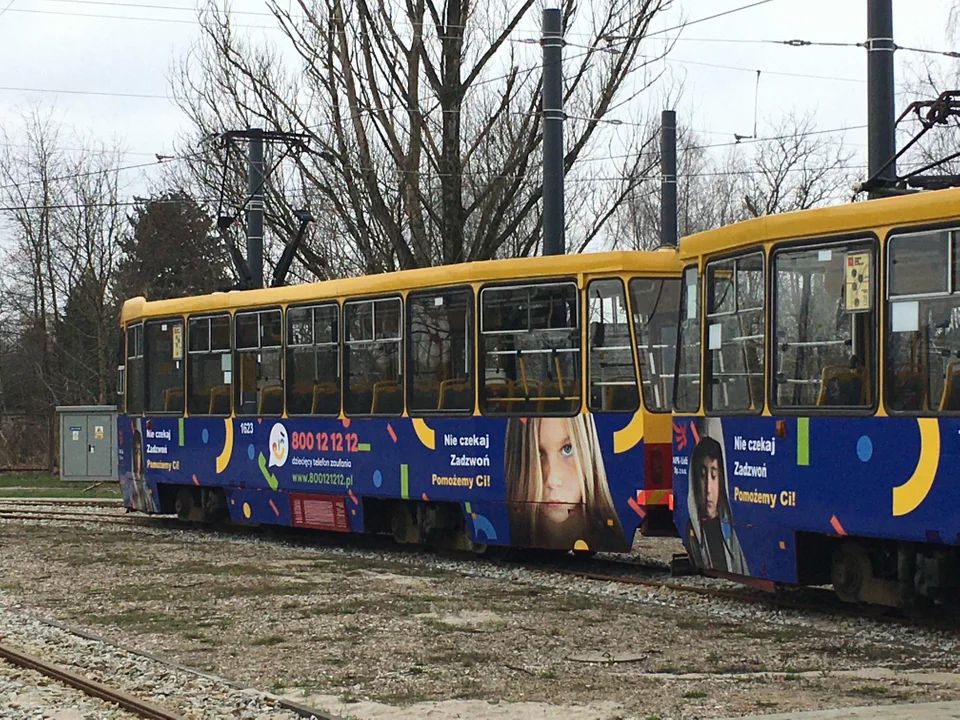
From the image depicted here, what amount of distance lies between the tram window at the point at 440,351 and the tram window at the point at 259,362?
274 centimetres

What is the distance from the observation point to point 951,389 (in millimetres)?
10102

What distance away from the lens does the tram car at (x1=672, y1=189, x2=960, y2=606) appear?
10.3 m

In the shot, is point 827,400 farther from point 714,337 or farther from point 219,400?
point 219,400

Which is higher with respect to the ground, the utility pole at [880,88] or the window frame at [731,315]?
the utility pole at [880,88]

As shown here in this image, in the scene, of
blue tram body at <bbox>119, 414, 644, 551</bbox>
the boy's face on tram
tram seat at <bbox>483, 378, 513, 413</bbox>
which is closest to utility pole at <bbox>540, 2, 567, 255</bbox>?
tram seat at <bbox>483, 378, 513, 413</bbox>

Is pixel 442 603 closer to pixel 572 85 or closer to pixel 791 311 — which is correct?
pixel 791 311

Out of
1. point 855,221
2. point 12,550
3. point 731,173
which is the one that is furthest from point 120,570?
point 731,173

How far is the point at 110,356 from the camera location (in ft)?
158

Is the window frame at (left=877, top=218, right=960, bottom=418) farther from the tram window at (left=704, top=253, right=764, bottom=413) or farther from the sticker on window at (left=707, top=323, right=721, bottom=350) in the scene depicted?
the sticker on window at (left=707, top=323, right=721, bottom=350)

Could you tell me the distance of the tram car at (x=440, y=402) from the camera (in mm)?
14641

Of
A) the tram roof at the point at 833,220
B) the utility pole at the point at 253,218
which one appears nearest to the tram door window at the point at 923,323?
the tram roof at the point at 833,220

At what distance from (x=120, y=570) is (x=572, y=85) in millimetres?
13834

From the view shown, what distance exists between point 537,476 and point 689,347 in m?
2.64

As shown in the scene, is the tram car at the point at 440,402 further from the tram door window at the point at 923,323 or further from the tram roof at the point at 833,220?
the tram door window at the point at 923,323
